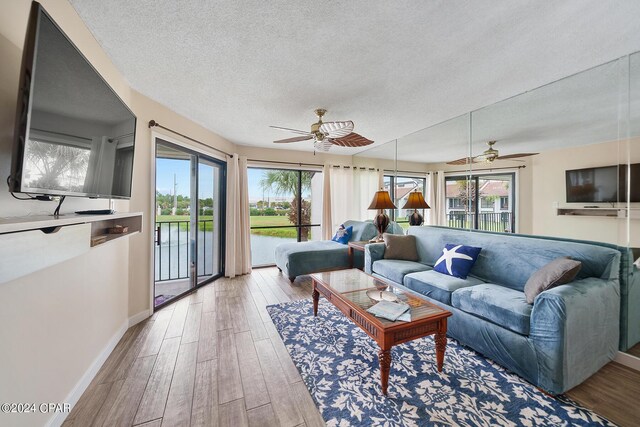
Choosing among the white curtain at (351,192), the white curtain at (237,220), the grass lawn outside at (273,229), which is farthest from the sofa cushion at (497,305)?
the grass lawn outside at (273,229)

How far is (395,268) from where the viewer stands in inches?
113

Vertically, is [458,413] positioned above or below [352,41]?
below

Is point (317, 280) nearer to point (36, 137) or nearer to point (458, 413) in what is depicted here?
point (458, 413)

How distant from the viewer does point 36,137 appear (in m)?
0.94

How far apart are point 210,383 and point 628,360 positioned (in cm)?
314

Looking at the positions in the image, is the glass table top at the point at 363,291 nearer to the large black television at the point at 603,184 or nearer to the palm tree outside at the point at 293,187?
the large black television at the point at 603,184

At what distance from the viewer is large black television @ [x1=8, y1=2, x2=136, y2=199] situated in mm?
887

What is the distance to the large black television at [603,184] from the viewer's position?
1922 millimetres

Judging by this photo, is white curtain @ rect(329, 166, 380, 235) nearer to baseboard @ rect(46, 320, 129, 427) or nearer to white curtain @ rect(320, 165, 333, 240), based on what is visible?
white curtain @ rect(320, 165, 333, 240)

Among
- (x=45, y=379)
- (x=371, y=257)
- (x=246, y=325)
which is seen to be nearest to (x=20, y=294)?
(x=45, y=379)

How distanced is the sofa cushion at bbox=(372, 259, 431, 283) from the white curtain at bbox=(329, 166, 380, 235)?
203 centimetres

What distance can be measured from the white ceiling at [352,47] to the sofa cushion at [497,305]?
1894 millimetres

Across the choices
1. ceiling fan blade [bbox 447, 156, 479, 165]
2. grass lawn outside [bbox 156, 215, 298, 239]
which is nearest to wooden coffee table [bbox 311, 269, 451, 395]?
ceiling fan blade [bbox 447, 156, 479, 165]

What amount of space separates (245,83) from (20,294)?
2.11 meters
